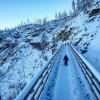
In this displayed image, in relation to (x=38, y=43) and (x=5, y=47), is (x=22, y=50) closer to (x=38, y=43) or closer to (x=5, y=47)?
(x=38, y=43)

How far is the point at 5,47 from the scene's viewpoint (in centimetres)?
13100

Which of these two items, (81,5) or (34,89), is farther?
(81,5)

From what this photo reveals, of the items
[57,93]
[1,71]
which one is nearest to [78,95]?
[57,93]

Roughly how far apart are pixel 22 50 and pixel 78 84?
9893cm

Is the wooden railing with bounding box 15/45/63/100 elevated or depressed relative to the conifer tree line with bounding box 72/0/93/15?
depressed

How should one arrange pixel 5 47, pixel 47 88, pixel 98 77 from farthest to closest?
pixel 5 47, pixel 47 88, pixel 98 77

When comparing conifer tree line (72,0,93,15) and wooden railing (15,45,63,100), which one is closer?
wooden railing (15,45,63,100)

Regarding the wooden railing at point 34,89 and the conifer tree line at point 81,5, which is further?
Answer: the conifer tree line at point 81,5

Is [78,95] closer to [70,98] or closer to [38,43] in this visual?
[70,98]

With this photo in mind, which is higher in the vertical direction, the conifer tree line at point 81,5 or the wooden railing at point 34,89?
the conifer tree line at point 81,5

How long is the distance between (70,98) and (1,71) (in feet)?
251

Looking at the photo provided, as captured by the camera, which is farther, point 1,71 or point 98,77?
point 1,71

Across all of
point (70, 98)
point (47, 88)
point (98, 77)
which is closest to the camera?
point (98, 77)

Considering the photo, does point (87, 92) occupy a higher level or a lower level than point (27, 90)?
lower
